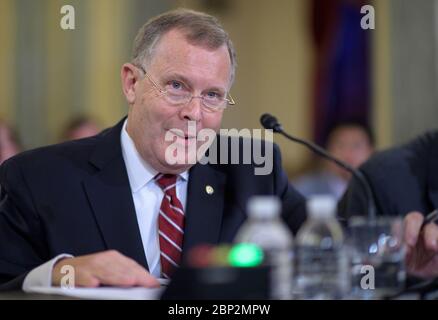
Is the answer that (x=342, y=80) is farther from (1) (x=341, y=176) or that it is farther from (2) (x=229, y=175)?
(2) (x=229, y=175)

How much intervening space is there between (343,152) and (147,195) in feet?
9.54

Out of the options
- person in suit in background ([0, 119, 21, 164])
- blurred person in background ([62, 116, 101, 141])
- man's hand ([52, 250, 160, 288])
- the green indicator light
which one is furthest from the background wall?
the green indicator light

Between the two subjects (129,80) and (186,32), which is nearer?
(186,32)

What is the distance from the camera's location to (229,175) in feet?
7.24

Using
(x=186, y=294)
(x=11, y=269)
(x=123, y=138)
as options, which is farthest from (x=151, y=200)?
(x=186, y=294)

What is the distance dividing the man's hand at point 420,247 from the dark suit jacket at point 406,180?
2.17 ft

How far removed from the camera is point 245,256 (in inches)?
51.9

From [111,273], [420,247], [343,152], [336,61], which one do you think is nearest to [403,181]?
[420,247]

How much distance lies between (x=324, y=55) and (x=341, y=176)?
151cm

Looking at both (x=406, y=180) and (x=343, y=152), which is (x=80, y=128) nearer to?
(x=343, y=152)

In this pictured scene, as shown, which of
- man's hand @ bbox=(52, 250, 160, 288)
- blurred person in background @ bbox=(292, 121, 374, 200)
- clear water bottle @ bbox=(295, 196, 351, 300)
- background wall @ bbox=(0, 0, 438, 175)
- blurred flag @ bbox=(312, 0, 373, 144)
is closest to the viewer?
clear water bottle @ bbox=(295, 196, 351, 300)

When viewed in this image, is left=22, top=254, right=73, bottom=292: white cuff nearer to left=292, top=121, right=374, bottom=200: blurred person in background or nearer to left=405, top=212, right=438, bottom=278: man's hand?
left=405, top=212, right=438, bottom=278: man's hand

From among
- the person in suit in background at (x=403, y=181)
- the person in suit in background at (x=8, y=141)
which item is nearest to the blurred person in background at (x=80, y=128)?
the person in suit in background at (x=8, y=141)

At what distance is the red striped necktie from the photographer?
78.5 inches
